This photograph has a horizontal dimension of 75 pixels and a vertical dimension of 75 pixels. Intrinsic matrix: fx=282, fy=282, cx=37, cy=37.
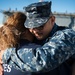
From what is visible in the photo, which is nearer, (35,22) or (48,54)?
(48,54)

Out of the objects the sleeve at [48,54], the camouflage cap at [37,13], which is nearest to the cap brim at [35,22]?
the camouflage cap at [37,13]

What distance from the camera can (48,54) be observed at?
236cm

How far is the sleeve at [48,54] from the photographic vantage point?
93.1 inches

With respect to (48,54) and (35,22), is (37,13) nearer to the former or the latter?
(35,22)

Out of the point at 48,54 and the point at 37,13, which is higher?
the point at 37,13

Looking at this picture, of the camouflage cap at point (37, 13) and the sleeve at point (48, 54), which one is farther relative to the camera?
the camouflage cap at point (37, 13)

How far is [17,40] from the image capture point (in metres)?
2.62

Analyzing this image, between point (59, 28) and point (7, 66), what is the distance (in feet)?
2.01

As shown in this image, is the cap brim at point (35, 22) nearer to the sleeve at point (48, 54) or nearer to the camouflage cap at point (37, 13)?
the camouflage cap at point (37, 13)

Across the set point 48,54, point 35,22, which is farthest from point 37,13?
point 48,54

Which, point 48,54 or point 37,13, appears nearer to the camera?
point 48,54

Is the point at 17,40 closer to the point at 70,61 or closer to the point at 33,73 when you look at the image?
the point at 33,73

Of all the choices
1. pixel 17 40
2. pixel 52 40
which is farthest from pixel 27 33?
pixel 52 40

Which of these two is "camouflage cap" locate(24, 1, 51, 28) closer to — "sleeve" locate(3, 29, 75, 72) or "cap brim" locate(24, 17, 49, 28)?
"cap brim" locate(24, 17, 49, 28)
